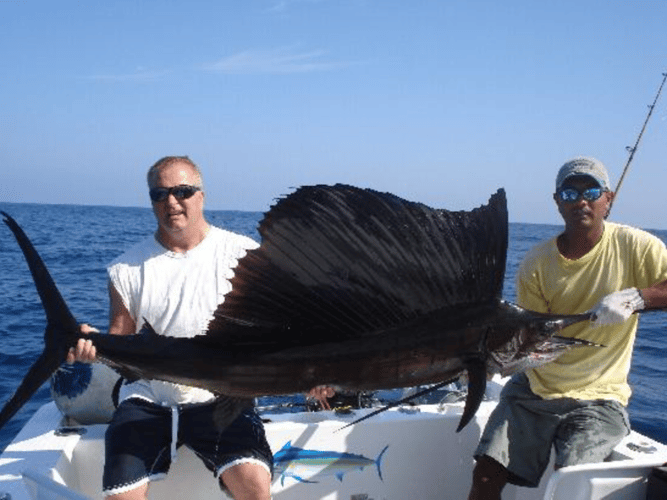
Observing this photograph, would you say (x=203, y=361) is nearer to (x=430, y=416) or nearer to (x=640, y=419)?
(x=430, y=416)

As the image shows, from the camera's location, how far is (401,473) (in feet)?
9.96

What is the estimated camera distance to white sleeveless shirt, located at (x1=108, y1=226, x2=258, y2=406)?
2543 mm

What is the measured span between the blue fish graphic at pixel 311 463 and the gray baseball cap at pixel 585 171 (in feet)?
4.71

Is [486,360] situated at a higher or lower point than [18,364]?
higher

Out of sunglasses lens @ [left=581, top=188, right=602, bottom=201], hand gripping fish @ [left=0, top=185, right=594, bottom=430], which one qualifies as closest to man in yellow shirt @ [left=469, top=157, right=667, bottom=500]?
sunglasses lens @ [left=581, top=188, right=602, bottom=201]

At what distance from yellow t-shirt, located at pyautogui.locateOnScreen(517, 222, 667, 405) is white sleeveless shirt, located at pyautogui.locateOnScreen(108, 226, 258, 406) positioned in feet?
4.24

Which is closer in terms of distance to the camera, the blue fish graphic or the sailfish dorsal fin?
the sailfish dorsal fin

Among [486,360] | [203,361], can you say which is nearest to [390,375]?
[486,360]

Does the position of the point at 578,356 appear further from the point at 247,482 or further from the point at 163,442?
the point at 163,442

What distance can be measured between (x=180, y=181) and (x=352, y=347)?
1.19 meters

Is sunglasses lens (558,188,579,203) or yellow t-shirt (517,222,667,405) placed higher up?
sunglasses lens (558,188,579,203)

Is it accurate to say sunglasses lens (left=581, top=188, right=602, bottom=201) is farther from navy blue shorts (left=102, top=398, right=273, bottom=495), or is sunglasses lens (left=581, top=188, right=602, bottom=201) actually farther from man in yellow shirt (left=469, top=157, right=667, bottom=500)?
navy blue shorts (left=102, top=398, right=273, bottom=495)

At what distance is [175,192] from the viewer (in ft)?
8.02

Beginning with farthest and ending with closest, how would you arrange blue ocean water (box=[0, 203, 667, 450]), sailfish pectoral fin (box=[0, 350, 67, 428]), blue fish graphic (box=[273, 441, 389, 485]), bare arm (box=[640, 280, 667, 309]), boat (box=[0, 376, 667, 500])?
blue ocean water (box=[0, 203, 667, 450]) < blue fish graphic (box=[273, 441, 389, 485]) < boat (box=[0, 376, 667, 500]) < bare arm (box=[640, 280, 667, 309]) < sailfish pectoral fin (box=[0, 350, 67, 428])
